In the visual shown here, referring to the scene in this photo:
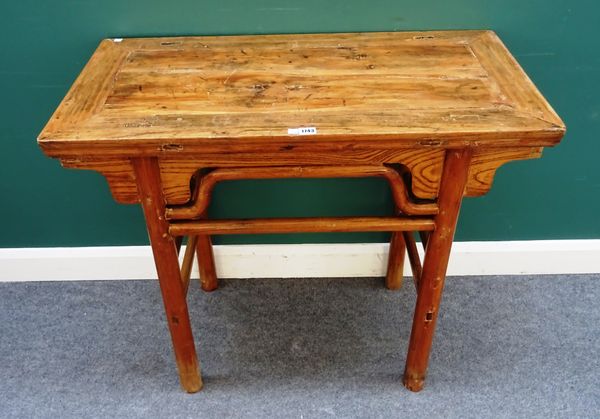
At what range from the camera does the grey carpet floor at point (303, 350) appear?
1347 millimetres

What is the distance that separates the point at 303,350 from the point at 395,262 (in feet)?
1.18

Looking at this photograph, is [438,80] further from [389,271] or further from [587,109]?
[389,271]

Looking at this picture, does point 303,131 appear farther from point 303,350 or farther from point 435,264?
point 303,350

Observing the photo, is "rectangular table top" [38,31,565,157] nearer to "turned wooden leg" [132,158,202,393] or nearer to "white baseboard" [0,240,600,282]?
"turned wooden leg" [132,158,202,393]

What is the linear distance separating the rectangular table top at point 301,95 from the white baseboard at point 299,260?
→ 0.62m

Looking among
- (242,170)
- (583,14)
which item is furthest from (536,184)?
(242,170)

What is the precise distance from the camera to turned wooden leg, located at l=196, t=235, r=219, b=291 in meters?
1.57

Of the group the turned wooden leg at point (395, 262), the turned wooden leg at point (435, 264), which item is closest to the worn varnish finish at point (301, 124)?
the turned wooden leg at point (435, 264)

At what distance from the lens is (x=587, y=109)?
139 centimetres

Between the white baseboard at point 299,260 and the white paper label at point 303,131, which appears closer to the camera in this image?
the white paper label at point 303,131

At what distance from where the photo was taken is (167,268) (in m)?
1.14

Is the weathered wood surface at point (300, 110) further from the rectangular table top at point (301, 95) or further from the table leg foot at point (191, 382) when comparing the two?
the table leg foot at point (191, 382)

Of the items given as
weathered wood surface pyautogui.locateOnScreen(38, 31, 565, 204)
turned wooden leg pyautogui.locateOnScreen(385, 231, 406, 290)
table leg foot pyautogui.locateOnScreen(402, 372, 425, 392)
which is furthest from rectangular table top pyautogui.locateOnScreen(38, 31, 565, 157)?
table leg foot pyautogui.locateOnScreen(402, 372, 425, 392)

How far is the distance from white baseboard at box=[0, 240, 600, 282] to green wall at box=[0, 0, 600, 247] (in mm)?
29
